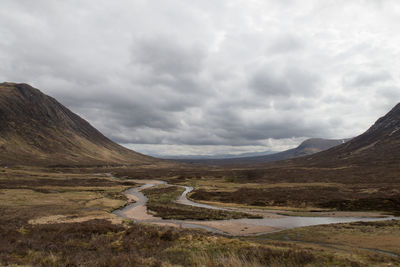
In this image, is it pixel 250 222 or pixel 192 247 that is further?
pixel 250 222

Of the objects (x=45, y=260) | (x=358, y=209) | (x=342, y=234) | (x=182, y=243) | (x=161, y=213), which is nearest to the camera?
(x=45, y=260)

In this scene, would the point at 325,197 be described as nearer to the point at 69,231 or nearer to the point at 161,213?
the point at 161,213

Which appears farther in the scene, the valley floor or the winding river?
the winding river

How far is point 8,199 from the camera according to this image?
6394 cm

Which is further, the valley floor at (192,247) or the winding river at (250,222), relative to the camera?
the winding river at (250,222)

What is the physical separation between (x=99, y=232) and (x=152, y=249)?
12.1 m

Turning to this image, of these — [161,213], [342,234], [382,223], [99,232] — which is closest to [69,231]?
[99,232]

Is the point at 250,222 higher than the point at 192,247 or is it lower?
lower

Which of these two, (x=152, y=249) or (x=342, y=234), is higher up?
(x=152, y=249)

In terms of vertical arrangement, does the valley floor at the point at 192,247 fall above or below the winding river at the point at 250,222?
above

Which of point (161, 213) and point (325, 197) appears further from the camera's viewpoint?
point (325, 197)

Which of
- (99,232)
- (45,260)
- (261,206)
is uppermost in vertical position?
(45,260)

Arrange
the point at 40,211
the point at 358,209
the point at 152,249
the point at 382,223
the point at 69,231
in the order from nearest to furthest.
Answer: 1. the point at 152,249
2. the point at 69,231
3. the point at 382,223
4. the point at 40,211
5. the point at 358,209

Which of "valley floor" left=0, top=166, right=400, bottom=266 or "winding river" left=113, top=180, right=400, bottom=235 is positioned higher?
"valley floor" left=0, top=166, right=400, bottom=266
